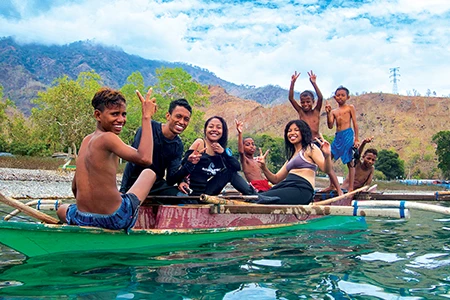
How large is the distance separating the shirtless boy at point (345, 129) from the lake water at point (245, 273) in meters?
3.17

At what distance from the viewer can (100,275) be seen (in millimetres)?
3594

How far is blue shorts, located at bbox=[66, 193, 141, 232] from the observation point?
401 cm

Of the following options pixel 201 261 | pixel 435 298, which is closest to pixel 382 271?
pixel 435 298

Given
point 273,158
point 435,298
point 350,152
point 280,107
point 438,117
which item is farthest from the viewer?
point 280,107

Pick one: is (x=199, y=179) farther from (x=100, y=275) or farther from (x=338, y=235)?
(x=100, y=275)

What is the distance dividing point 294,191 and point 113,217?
3110 millimetres

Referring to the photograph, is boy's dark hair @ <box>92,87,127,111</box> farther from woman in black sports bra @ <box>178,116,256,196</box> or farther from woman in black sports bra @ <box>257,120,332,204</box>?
woman in black sports bra @ <box>257,120,332,204</box>

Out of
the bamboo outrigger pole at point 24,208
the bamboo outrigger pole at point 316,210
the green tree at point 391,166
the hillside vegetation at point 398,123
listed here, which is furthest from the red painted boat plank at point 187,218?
the hillside vegetation at point 398,123

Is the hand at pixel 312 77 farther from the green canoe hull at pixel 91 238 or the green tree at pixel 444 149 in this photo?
the green tree at pixel 444 149

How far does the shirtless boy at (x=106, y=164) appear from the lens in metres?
3.79

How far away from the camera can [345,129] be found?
8.56 metres

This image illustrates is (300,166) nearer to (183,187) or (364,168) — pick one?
(183,187)

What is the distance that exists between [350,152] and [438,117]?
90271 millimetres

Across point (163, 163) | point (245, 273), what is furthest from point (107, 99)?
point (245, 273)
